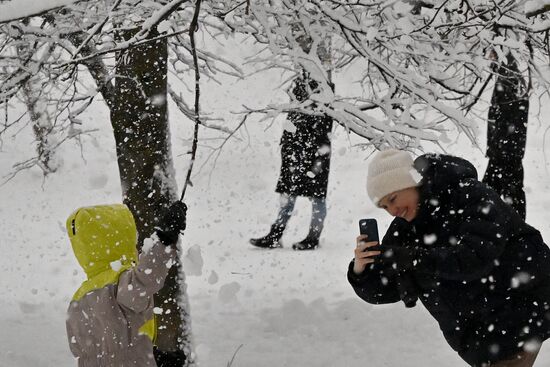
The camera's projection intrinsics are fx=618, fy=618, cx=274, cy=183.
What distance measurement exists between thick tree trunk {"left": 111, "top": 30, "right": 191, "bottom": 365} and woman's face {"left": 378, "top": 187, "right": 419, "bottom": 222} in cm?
159

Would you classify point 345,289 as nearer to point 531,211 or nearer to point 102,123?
point 531,211

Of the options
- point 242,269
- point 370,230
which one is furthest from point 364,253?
point 242,269

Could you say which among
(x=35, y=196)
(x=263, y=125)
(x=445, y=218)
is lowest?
(x=445, y=218)

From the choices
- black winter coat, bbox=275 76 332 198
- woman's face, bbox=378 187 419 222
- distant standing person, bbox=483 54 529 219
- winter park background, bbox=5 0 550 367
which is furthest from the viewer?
black winter coat, bbox=275 76 332 198

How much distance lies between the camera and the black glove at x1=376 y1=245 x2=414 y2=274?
2.53 meters

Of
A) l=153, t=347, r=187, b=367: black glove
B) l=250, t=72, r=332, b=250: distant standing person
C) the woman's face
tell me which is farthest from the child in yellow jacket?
l=250, t=72, r=332, b=250: distant standing person

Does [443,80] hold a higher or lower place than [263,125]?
lower

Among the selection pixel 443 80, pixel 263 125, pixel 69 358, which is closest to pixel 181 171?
pixel 263 125

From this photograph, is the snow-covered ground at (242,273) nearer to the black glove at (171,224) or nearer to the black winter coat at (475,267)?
the black glove at (171,224)

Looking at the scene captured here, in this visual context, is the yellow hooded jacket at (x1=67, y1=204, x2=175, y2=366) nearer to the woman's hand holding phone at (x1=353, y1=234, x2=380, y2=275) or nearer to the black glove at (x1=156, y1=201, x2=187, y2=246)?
the black glove at (x1=156, y1=201, x2=187, y2=246)

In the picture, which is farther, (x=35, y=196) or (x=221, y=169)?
(x=221, y=169)

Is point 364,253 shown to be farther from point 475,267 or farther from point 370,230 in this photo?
point 475,267

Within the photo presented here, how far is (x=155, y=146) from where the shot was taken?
3.75m

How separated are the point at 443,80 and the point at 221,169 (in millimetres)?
8857
